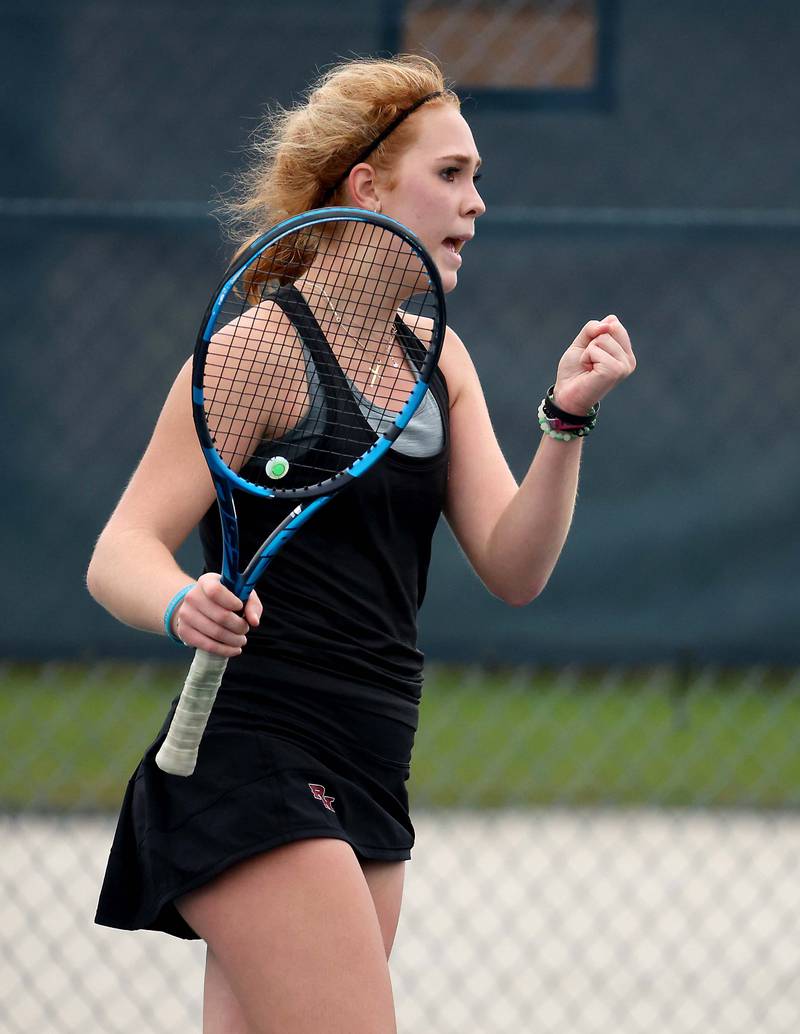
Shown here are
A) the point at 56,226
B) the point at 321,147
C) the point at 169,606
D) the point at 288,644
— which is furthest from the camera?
the point at 56,226

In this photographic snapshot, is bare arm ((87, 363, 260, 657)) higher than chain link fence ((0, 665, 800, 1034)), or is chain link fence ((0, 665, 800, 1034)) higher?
bare arm ((87, 363, 260, 657))

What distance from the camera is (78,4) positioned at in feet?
11.1

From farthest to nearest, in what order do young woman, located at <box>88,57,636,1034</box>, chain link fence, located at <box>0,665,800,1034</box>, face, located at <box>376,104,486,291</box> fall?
1. chain link fence, located at <box>0,665,800,1034</box>
2. face, located at <box>376,104,486,291</box>
3. young woman, located at <box>88,57,636,1034</box>

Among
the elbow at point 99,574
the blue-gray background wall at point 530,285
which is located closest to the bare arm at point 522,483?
the elbow at point 99,574

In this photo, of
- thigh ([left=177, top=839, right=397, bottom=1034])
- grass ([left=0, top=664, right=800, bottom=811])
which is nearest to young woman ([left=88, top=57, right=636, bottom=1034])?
thigh ([left=177, top=839, right=397, bottom=1034])

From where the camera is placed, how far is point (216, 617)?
1.78 meters

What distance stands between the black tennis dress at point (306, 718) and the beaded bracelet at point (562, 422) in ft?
0.57

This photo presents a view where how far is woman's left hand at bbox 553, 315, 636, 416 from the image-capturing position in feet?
6.48

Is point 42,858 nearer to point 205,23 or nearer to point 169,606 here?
point 205,23

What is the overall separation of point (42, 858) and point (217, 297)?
2.40 meters

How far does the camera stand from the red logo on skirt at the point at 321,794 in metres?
1.97

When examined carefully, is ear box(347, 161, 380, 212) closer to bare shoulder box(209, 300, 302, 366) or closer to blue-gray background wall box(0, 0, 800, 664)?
bare shoulder box(209, 300, 302, 366)

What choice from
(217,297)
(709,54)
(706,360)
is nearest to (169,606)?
(217,297)

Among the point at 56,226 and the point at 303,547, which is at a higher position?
the point at 303,547
